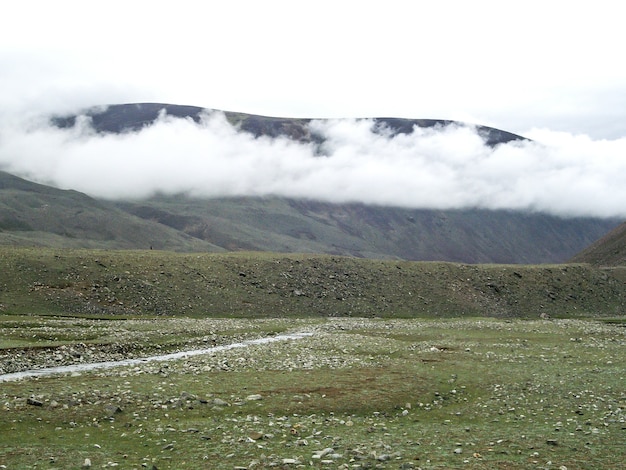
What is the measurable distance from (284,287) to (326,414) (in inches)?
3314

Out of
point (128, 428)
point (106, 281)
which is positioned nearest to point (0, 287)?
point (106, 281)

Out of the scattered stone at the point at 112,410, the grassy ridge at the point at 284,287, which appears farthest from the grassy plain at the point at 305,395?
the grassy ridge at the point at 284,287

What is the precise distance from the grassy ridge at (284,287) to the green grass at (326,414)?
2133 inches

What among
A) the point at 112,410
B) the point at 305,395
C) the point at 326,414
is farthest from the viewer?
the point at 305,395

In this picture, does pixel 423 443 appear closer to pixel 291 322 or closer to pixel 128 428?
pixel 128 428

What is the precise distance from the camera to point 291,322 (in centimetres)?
8712

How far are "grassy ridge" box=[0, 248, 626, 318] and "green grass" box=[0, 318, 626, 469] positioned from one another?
54177 millimetres

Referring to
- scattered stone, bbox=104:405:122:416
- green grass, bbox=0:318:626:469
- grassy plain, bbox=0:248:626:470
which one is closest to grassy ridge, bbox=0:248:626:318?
grassy plain, bbox=0:248:626:470

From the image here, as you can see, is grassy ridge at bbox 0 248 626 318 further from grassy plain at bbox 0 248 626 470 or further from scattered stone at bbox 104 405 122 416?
scattered stone at bbox 104 405 122 416

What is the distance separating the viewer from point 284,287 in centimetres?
11075

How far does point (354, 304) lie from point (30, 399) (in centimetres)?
8499

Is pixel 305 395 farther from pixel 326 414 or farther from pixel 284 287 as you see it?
pixel 284 287

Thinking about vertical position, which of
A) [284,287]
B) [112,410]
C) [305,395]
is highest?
[112,410]

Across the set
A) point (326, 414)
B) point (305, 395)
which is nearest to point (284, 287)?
point (305, 395)
